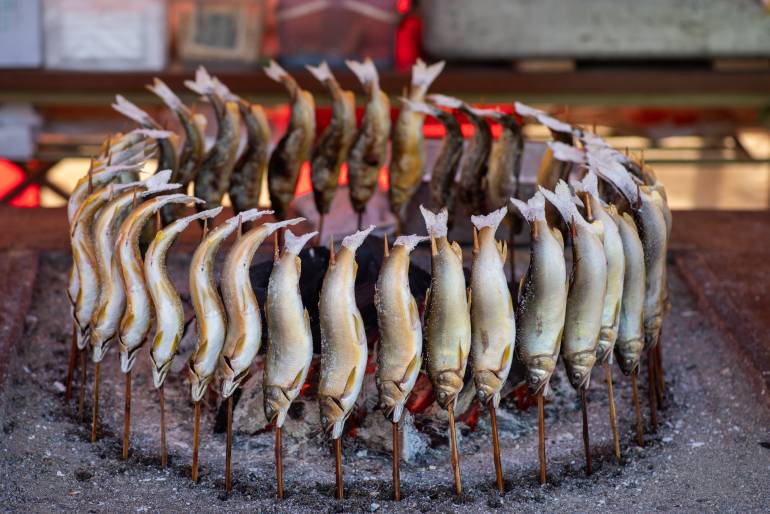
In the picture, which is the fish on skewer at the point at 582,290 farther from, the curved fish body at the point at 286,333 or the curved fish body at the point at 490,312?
the curved fish body at the point at 286,333

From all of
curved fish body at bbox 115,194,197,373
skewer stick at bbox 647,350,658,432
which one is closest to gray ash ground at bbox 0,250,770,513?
skewer stick at bbox 647,350,658,432

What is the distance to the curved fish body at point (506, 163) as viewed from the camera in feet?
13.4

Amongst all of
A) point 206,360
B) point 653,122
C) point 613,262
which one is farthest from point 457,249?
point 653,122

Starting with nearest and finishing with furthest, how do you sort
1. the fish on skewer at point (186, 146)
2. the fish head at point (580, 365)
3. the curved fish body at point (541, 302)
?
1. the curved fish body at point (541, 302)
2. the fish head at point (580, 365)
3. the fish on skewer at point (186, 146)

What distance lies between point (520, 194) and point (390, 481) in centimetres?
160

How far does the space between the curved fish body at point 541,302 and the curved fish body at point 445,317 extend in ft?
0.66

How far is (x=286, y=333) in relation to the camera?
297 centimetres

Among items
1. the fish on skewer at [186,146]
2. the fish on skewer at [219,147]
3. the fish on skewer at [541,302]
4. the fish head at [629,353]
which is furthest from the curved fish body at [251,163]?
the fish head at [629,353]

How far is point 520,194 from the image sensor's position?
176 inches

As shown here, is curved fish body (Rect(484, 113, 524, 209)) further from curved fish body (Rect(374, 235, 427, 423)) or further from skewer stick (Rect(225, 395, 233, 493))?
skewer stick (Rect(225, 395, 233, 493))

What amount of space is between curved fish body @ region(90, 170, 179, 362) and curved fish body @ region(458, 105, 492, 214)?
133 centimetres

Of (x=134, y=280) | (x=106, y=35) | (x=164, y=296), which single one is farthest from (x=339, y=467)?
(x=106, y=35)

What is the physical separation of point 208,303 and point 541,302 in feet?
3.20

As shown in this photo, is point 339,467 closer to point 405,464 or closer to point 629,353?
point 405,464
